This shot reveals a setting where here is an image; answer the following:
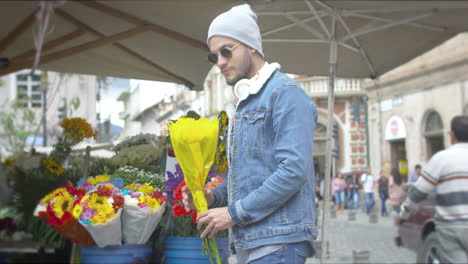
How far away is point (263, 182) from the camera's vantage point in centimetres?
209

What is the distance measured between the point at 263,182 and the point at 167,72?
4.11 m

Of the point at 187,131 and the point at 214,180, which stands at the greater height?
the point at 187,131

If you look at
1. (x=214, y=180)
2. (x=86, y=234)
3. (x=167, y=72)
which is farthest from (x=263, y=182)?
(x=167, y=72)

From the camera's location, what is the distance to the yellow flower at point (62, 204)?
2.75 m

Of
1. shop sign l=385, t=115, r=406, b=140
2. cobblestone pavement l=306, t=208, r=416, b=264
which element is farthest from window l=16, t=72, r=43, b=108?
shop sign l=385, t=115, r=406, b=140

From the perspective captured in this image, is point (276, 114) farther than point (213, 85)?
No

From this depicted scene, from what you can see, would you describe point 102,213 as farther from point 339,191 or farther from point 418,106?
point 418,106

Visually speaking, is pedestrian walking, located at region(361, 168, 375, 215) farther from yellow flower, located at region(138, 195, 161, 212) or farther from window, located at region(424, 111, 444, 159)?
yellow flower, located at region(138, 195, 161, 212)

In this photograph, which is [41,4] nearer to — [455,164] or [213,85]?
[455,164]

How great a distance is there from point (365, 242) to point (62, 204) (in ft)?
35.1

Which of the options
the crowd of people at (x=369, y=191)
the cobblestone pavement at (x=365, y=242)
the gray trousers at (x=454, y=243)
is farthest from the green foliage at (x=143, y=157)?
the crowd of people at (x=369, y=191)

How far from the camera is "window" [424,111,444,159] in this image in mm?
23344

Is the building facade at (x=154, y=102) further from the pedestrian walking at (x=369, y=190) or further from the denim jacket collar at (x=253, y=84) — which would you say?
the pedestrian walking at (x=369, y=190)

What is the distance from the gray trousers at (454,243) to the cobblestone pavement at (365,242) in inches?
66.0
